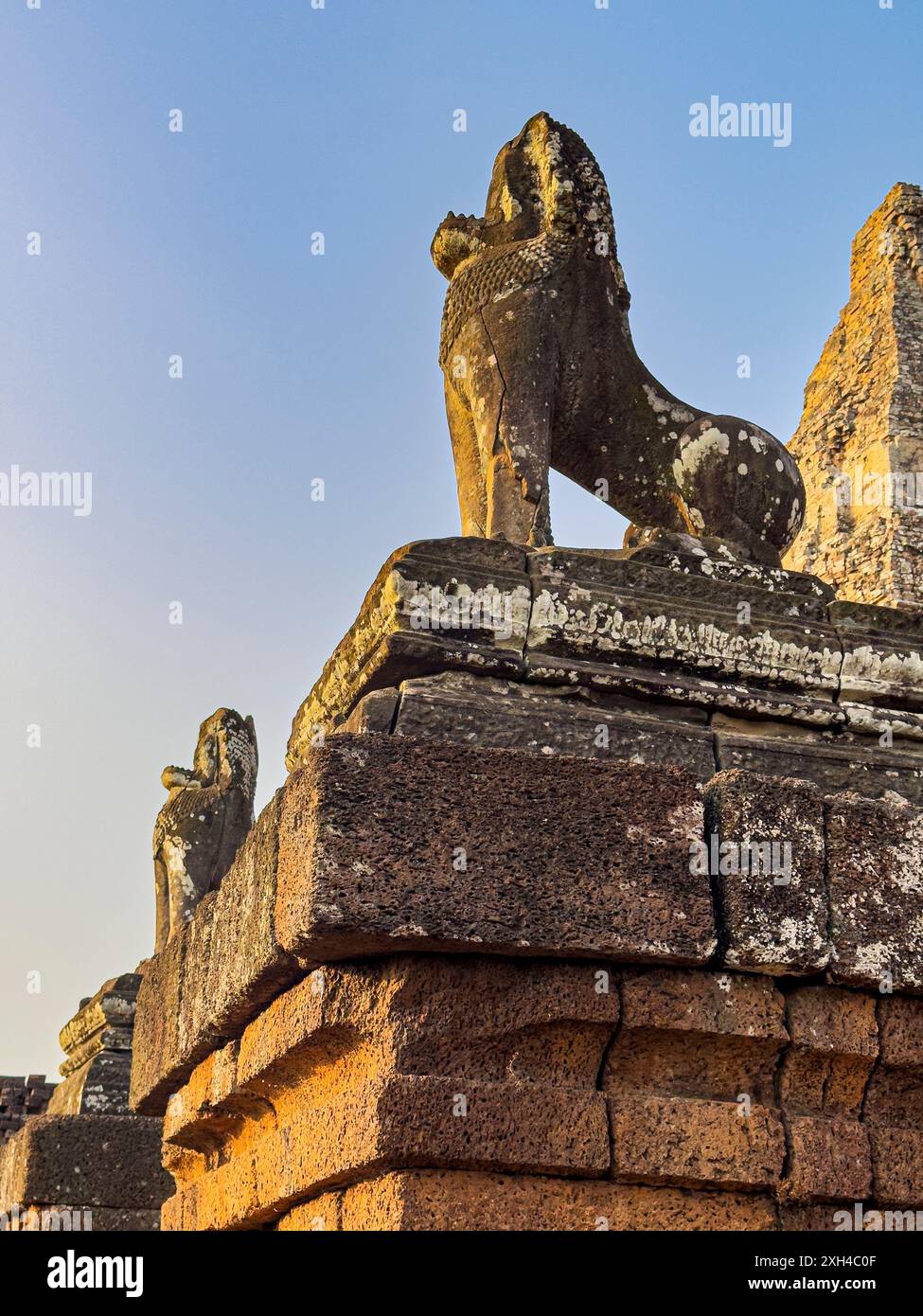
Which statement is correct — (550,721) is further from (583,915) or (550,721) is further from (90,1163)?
(90,1163)

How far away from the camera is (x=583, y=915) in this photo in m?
3.35

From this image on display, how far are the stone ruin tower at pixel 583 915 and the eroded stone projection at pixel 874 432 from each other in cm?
1897

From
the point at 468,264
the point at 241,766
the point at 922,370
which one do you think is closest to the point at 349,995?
the point at 468,264

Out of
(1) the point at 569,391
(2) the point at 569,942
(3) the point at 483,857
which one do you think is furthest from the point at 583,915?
(1) the point at 569,391

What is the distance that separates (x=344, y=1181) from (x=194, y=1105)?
128cm

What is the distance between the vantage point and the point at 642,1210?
10.8 ft

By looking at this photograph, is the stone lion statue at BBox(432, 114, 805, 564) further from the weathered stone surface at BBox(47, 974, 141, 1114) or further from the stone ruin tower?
the weathered stone surface at BBox(47, 974, 141, 1114)

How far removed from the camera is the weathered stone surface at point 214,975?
3689 millimetres

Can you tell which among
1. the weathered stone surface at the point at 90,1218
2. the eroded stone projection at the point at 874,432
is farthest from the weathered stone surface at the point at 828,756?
the eroded stone projection at the point at 874,432

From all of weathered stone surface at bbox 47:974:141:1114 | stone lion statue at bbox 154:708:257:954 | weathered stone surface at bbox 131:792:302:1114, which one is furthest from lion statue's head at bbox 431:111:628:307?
weathered stone surface at bbox 47:974:141:1114

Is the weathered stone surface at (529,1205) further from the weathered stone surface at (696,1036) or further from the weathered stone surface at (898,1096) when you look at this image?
the weathered stone surface at (898,1096)

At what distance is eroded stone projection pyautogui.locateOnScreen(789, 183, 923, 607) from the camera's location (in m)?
22.9

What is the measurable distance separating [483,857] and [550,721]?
0.53 meters

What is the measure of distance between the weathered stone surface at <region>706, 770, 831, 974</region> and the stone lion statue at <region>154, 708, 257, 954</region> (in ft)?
14.2
